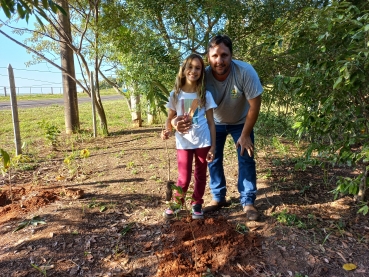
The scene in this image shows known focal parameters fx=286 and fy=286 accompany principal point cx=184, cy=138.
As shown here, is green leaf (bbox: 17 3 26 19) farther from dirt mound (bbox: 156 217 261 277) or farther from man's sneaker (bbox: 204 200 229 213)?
man's sneaker (bbox: 204 200 229 213)

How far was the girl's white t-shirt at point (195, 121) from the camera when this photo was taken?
2475mm

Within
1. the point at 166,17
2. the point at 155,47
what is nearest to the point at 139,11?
the point at 166,17

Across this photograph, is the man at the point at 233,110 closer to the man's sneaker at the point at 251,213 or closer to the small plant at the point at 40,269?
the man's sneaker at the point at 251,213

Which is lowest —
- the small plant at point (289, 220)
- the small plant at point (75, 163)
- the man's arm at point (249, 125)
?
the small plant at point (289, 220)

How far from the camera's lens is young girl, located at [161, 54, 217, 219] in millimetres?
2447

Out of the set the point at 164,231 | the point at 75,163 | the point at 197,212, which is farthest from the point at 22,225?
the point at 75,163

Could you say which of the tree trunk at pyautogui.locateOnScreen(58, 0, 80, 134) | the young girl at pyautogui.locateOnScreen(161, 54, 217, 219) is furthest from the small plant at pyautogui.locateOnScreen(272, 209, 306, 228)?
the tree trunk at pyautogui.locateOnScreen(58, 0, 80, 134)

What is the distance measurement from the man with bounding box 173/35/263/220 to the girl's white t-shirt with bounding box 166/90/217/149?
0.08 m

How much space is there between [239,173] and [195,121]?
2.41 ft

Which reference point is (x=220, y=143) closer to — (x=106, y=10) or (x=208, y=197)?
(x=208, y=197)

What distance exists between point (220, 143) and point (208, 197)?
73cm

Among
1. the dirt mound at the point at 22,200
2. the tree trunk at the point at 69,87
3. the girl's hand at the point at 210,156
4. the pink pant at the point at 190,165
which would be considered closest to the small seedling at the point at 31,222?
the dirt mound at the point at 22,200

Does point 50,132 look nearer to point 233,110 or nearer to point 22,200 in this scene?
point 22,200

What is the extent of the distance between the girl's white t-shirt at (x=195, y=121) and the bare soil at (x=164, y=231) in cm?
70
